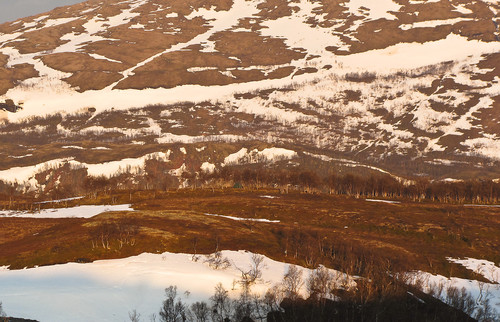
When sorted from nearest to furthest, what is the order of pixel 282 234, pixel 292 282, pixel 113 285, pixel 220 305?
pixel 220 305, pixel 113 285, pixel 292 282, pixel 282 234

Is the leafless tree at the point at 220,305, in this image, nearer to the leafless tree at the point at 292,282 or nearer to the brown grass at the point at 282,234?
the leafless tree at the point at 292,282

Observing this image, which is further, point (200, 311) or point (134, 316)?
point (200, 311)

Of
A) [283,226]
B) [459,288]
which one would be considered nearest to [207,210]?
[283,226]

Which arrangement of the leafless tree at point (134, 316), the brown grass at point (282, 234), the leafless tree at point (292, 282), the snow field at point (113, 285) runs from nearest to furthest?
the leafless tree at point (134, 316), the snow field at point (113, 285), the leafless tree at point (292, 282), the brown grass at point (282, 234)

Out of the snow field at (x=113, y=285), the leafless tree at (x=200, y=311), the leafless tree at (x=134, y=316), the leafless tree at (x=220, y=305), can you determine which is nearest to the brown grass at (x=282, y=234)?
the snow field at (x=113, y=285)

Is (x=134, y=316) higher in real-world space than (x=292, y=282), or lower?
higher

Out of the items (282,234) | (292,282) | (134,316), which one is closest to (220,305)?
(134,316)

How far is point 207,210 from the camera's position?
19462cm

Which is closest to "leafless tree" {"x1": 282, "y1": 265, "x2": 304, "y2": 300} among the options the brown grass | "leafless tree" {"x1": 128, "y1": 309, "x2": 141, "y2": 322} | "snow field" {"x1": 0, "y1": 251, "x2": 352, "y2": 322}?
"snow field" {"x1": 0, "y1": 251, "x2": 352, "y2": 322}

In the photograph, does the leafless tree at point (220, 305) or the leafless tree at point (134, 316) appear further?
the leafless tree at point (220, 305)

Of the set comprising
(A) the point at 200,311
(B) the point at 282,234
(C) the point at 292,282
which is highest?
(A) the point at 200,311

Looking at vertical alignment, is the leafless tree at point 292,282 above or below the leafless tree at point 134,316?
below

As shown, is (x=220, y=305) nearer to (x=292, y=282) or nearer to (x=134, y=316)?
(x=134, y=316)

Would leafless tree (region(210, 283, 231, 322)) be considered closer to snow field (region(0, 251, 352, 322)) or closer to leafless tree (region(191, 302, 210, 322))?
leafless tree (region(191, 302, 210, 322))
